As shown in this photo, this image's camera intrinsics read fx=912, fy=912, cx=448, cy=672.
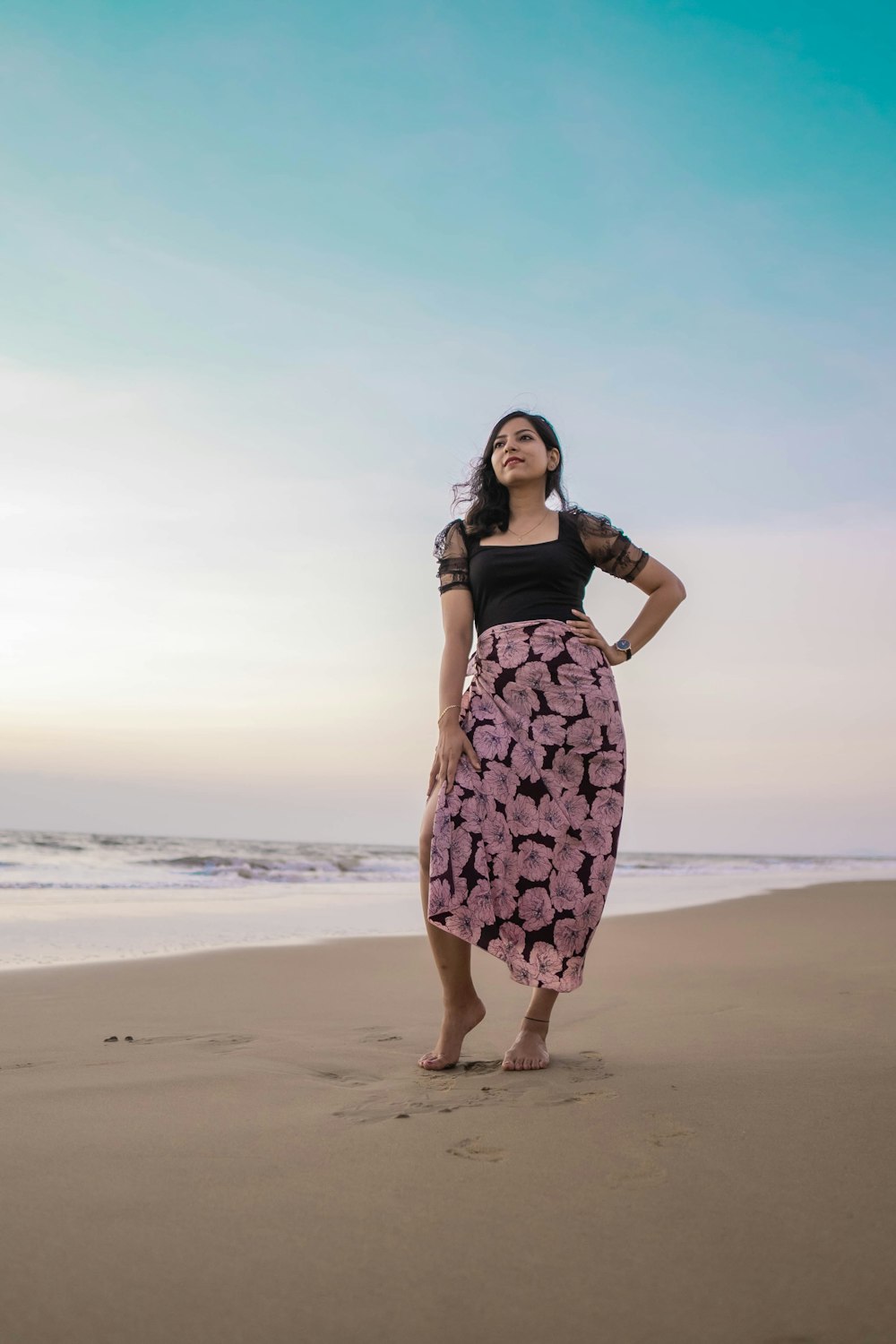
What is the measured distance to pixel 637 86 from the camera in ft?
27.8

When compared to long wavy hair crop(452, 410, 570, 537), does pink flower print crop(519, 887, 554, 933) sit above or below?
below

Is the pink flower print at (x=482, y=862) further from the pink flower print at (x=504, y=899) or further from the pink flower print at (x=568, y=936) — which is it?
the pink flower print at (x=568, y=936)

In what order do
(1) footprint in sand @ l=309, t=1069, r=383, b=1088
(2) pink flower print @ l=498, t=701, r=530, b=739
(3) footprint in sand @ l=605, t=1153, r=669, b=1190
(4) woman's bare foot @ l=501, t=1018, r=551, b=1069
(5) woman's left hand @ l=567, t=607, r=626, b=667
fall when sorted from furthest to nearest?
(5) woman's left hand @ l=567, t=607, r=626, b=667, (2) pink flower print @ l=498, t=701, r=530, b=739, (4) woman's bare foot @ l=501, t=1018, r=551, b=1069, (1) footprint in sand @ l=309, t=1069, r=383, b=1088, (3) footprint in sand @ l=605, t=1153, r=669, b=1190

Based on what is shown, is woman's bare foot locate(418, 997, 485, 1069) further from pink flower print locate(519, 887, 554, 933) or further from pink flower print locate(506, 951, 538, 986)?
pink flower print locate(519, 887, 554, 933)

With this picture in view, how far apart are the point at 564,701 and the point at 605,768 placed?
25cm

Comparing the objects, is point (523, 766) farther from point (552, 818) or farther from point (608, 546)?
point (608, 546)

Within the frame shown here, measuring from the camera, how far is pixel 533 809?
2.79m

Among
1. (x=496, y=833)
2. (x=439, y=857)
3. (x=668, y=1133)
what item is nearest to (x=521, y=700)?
(x=496, y=833)

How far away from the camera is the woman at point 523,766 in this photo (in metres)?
2.74

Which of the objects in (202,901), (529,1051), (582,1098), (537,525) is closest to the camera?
(582,1098)

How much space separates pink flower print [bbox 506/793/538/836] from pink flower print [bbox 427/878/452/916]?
0.85 feet

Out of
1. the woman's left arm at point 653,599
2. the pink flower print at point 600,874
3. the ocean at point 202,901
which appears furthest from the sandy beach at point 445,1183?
the ocean at point 202,901

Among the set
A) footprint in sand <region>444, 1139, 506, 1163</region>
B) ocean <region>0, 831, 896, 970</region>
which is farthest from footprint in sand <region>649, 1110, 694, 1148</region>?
ocean <region>0, 831, 896, 970</region>

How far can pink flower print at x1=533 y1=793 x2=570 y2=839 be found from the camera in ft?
9.13
